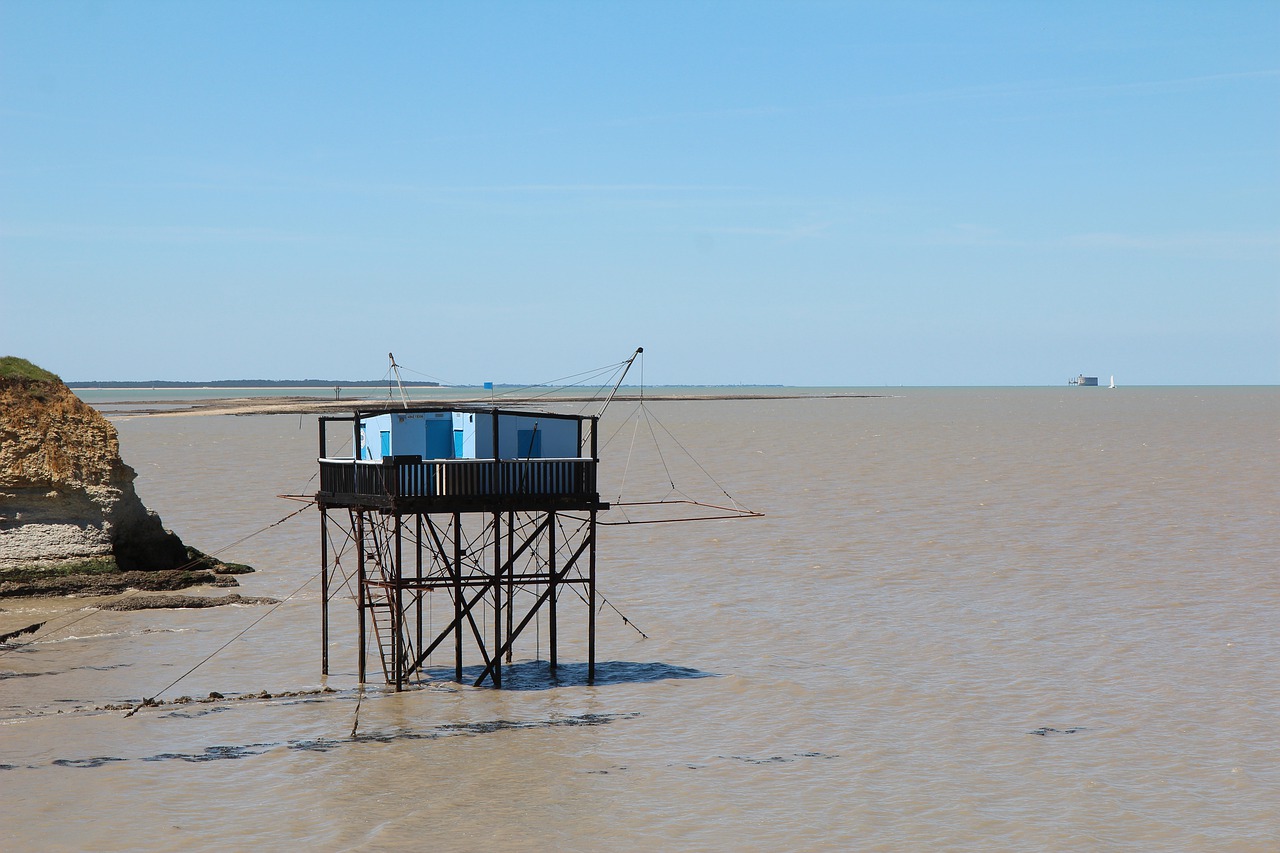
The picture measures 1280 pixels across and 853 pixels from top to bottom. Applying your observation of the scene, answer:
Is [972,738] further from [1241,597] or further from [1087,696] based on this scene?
[1241,597]

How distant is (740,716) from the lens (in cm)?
2892

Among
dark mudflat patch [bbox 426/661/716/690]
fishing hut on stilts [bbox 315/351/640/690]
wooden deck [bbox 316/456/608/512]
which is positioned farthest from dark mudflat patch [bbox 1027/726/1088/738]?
wooden deck [bbox 316/456/608/512]

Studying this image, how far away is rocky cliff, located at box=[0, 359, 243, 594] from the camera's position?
4281 centimetres

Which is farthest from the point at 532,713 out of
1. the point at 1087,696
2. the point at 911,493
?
the point at 911,493

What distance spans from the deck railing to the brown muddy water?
470 cm

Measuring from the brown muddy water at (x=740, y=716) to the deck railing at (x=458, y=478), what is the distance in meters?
4.70

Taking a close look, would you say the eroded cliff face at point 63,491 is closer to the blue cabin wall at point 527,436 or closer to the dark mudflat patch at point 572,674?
the dark mudflat patch at point 572,674

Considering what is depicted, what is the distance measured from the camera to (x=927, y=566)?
48.8m

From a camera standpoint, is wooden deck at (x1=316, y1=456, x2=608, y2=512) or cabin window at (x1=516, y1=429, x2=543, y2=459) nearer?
wooden deck at (x1=316, y1=456, x2=608, y2=512)

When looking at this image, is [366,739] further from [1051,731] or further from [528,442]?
[1051,731]

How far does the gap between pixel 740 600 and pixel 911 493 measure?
3541 cm

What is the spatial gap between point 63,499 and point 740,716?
25883mm

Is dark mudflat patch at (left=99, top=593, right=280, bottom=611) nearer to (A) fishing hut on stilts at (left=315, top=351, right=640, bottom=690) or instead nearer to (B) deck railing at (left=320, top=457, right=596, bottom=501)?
(A) fishing hut on stilts at (left=315, top=351, right=640, bottom=690)

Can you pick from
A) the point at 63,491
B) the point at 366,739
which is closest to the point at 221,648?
the point at 366,739
